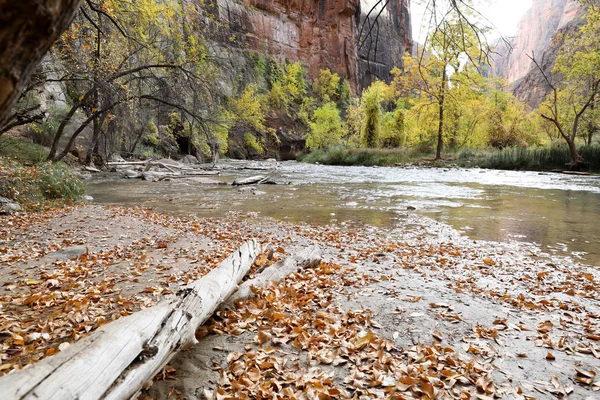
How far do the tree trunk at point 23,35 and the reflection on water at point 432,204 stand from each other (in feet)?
24.4

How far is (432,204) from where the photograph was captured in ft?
39.3

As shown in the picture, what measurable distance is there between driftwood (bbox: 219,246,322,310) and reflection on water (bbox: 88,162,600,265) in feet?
12.4

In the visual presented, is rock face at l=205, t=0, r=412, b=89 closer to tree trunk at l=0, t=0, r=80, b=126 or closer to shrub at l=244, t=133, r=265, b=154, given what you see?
shrub at l=244, t=133, r=265, b=154

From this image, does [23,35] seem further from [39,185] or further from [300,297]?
[39,185]

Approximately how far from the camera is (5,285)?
13.4 feet

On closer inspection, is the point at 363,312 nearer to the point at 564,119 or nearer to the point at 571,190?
the point at 571,190

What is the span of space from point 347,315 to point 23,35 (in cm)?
350

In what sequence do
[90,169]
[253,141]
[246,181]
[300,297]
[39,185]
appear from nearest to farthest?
[300,297], [39,185], [246,181], [90,169], [253,141]

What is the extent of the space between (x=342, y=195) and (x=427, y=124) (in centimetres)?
2316

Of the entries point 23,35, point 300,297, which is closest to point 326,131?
point 300,297

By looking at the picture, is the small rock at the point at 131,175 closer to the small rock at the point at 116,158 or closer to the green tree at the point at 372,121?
the small rock at the point at 116,158

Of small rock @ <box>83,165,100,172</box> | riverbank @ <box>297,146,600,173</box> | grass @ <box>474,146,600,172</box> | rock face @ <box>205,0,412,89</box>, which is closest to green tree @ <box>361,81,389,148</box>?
riverbank @ <box>297,146,600,173</box>

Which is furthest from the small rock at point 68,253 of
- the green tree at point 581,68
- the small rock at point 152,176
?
the green tree at point 581,68

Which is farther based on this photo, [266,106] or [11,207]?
[266,106]
